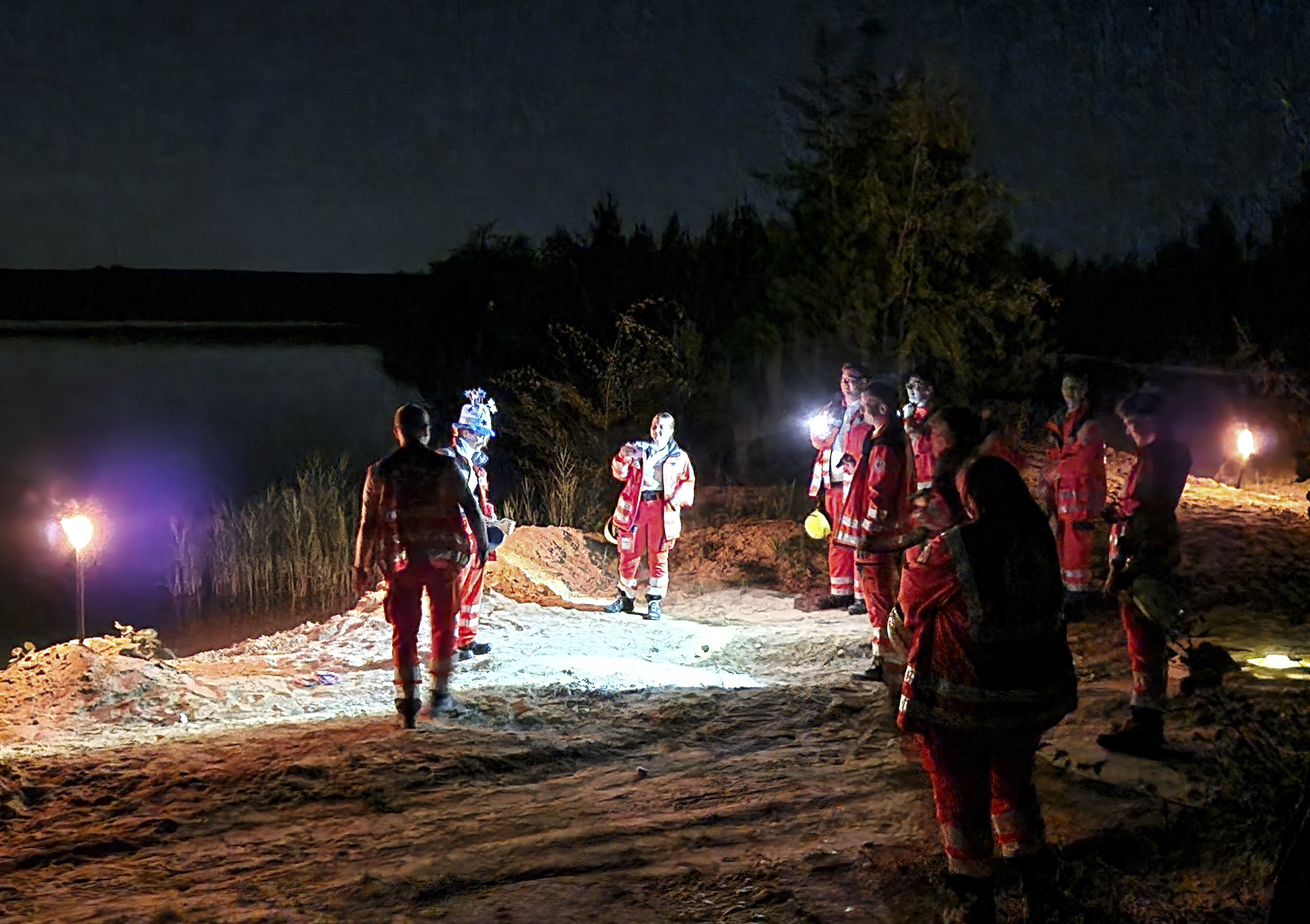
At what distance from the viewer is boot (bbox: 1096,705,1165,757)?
5621 millimetres

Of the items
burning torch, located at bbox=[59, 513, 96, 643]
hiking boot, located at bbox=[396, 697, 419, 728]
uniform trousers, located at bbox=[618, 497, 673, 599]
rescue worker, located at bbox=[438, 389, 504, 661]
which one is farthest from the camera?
uniform trousers, located at bbox=[618, 497, 673, 599]

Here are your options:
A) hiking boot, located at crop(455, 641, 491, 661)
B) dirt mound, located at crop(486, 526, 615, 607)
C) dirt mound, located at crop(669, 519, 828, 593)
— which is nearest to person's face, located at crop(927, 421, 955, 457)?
hiking boot, located at crop(455, 641, 491, 661)

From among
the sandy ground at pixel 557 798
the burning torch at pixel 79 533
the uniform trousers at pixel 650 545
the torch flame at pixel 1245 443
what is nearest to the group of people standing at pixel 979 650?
the sandy ground at pixel 557 798

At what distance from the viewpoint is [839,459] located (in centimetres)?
1036

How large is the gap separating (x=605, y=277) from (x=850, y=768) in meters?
24.2

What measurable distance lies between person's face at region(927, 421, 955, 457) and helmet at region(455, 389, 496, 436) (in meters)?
5.56

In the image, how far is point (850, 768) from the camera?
5.72 metres

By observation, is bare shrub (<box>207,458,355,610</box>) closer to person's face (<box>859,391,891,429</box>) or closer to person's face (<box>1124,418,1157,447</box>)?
person's face (<box>859,391,891,429</box>)

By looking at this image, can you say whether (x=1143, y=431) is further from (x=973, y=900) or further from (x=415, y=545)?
(x=415, y=545)

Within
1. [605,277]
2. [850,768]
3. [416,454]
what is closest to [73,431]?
[605,277]

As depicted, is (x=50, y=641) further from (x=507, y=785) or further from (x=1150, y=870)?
(x=1150, y=870)

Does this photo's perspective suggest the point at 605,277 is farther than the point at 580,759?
Yes

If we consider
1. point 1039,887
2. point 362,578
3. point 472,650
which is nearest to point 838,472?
point 472,650

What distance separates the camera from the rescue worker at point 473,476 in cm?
870
